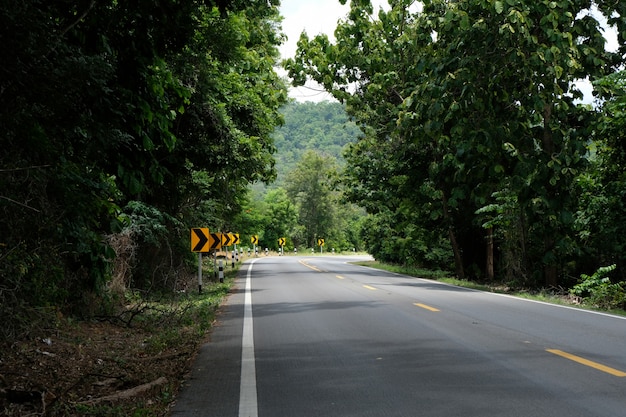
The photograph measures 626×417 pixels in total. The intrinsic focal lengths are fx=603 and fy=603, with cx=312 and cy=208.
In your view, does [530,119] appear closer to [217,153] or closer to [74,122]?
[217,153]

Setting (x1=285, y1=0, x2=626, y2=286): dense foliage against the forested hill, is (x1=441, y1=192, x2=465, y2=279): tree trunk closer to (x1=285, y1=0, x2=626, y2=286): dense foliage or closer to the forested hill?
(x1=285, y1=0, x2=626, y2=286): dense foliage

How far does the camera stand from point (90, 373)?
670cm

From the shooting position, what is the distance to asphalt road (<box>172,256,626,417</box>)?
5438mm

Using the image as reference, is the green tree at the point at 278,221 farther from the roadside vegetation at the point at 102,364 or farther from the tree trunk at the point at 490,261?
the roadside vegetation at the point at 102,364

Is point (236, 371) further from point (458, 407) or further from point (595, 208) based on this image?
point (595, 208)

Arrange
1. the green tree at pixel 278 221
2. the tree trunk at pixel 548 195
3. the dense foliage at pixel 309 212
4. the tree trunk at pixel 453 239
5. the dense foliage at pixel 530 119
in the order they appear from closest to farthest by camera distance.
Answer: the dense foliage at pixel 530 119, the tree trunk at pixel 548 195, the tree trunk at pixel 453 239, the green tree at pixel 278 221, the dense foliage at pixel 309 212

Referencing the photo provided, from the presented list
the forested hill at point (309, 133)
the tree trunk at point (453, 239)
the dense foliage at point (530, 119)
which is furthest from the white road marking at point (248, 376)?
the forested hill at point (309, 133)

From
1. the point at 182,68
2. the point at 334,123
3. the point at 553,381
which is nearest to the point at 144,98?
the point at 553,381

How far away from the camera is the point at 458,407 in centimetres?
529

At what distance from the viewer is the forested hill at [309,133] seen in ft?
462

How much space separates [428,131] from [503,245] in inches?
447

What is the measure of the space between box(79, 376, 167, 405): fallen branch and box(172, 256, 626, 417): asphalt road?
343mm

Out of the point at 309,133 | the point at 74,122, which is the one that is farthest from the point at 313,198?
the point at 74,122

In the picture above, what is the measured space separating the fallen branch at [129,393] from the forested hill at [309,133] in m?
130
